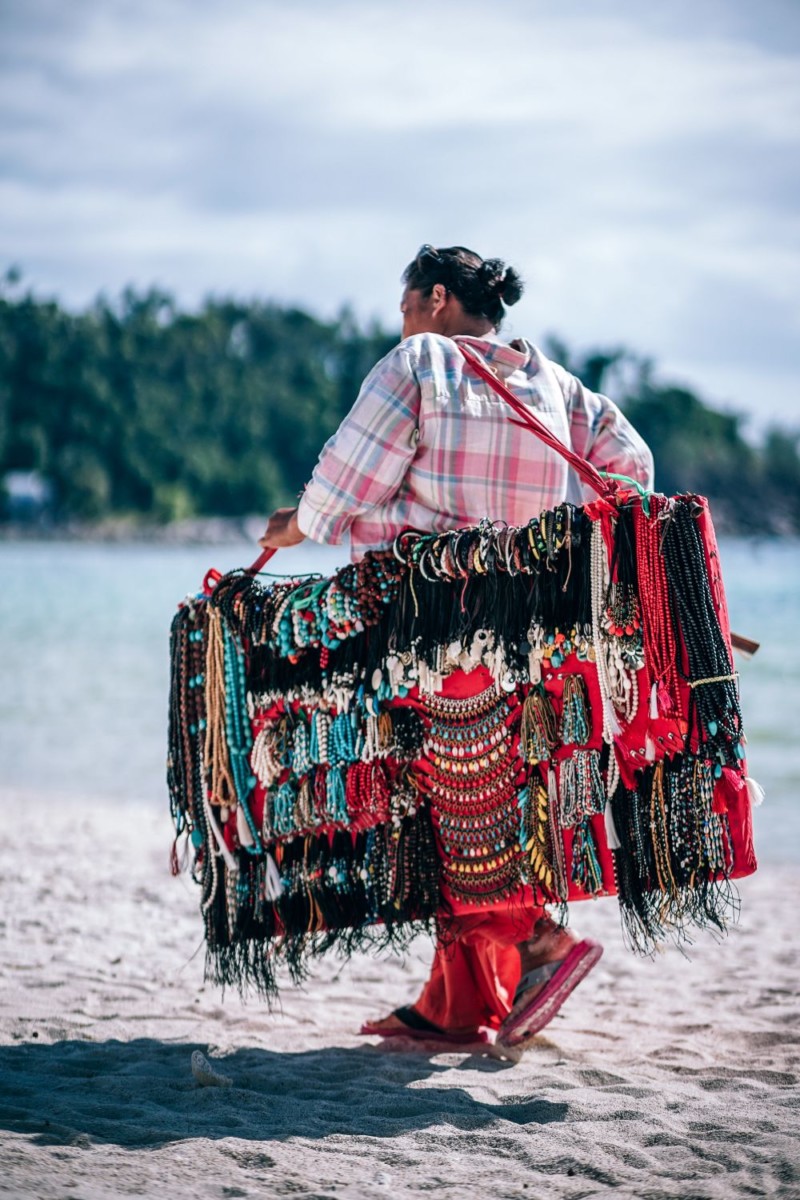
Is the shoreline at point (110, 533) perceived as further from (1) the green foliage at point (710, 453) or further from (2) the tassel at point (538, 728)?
(2) the tassel at point (538, 728)

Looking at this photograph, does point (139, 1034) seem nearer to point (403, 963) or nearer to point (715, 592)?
point (403, 963)

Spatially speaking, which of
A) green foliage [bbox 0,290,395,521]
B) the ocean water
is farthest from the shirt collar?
green foliage [bbox 0,290,395,521]

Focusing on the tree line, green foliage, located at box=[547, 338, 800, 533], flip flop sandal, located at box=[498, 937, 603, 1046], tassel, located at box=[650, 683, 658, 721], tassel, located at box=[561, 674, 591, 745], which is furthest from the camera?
the tree line

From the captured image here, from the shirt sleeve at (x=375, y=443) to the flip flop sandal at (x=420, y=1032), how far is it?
1442 mm

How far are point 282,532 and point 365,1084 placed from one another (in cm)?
141

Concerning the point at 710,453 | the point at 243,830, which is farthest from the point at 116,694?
the point at 710,453

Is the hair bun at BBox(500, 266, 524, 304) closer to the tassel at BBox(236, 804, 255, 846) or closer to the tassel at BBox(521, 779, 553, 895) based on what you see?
the tassel at BBox(521, 779, 553, 895)

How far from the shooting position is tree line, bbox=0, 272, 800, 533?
2859 inches

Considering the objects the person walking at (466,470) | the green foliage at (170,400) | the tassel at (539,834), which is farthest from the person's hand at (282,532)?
the green foliage at (170,400)

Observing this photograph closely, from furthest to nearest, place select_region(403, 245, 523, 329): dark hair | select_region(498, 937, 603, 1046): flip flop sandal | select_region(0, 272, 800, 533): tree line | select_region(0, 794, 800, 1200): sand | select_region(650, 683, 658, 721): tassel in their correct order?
select_region(0, 272, 800, 533): tree line < select_region(403, 245, 523, 329): dark hair < select_region(498, 937, 603, 1046): flip flop sandal < select_region(650, 683, 658, 721): tassel < select_region(0, 794, 800, 1200): sand

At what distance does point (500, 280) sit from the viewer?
3.60m

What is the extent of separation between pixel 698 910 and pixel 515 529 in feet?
3.11

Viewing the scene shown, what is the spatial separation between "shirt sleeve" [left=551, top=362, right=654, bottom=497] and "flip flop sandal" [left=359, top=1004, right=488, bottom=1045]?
1.58m

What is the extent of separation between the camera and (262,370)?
288ft
